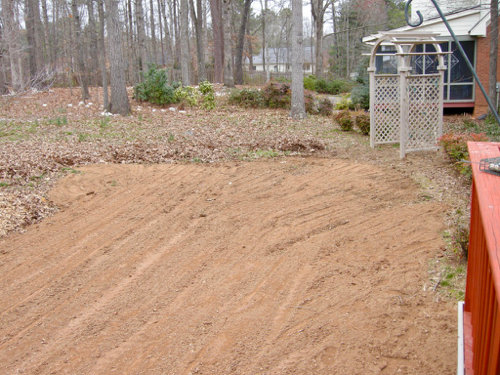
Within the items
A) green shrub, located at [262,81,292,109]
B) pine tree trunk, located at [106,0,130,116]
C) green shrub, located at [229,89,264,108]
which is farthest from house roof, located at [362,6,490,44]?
pine tree trunk, located at [106,0,130,116]

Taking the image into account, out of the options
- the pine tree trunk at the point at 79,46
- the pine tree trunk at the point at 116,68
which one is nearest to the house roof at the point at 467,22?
the pine tree trunk at the point at 116,68

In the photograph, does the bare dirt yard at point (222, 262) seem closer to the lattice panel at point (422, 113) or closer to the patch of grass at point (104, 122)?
the lattice panel at point (422, 113)

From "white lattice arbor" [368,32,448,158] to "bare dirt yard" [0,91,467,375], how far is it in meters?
0.63

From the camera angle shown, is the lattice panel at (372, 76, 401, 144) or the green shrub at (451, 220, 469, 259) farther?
the lattice panel at (372, 76, 401, 144)

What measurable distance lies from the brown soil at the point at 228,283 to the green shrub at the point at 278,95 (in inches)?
396

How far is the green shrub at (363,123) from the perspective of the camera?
38.3 ft

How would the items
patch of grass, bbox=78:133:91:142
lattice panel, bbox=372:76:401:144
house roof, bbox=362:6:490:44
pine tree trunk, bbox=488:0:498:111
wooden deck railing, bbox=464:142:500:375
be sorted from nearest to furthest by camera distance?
1. wooden deck railing, bbox=464:142:500:375
2. patch of grass, bbox=78:133:91:142
3. lattice panel, bbox=372:76:401:144
4. pine tree trunk, bbox=488:0:498:111
5. house roof, bbox=362:6:490:44

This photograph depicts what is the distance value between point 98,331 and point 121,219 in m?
2.53

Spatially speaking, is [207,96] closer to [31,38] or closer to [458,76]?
[458,76]

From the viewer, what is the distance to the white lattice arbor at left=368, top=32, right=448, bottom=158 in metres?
9.22

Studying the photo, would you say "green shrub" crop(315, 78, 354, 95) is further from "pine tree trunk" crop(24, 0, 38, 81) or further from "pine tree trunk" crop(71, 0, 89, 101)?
"pine tree trunk" crop(24, 0, 38, 81)

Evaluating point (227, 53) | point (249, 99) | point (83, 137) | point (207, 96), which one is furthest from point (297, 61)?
point (227, 53)

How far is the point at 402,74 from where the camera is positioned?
9.12m

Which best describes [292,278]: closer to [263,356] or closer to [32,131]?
[263,356]
